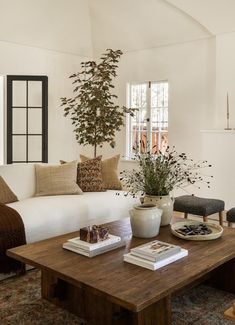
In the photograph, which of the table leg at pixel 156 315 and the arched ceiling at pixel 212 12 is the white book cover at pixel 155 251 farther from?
Result: the arched ceiling at pixel 212 12

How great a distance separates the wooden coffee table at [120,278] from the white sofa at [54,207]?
62cm

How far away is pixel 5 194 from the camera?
12.0 feet

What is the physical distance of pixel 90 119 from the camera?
5.43 m

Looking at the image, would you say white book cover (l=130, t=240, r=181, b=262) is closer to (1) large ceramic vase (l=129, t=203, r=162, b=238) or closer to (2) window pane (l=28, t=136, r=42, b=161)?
(1) large ceramic vase (l=129, t=203, r=162, b=238)

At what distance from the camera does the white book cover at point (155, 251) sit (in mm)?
2158

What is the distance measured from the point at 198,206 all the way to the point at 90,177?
3.95 feet

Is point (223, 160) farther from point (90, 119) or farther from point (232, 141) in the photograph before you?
point (90, 119)

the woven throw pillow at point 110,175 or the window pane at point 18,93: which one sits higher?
the window pane at point 18,93

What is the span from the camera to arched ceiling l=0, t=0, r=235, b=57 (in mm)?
5168

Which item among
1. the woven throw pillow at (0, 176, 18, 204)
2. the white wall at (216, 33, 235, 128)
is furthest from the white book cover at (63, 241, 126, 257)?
the white wall at (216, 33, 235, 128)

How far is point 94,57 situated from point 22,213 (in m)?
4.39

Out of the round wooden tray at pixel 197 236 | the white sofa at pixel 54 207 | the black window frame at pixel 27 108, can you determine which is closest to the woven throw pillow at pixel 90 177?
the white sofa at pixel 54 207

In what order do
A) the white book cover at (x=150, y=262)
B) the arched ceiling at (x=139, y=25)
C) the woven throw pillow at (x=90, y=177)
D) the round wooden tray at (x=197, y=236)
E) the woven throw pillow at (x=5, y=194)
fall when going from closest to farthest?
1. the white book cover at (x=150, y=262)
2. the round wooden tray at (x=197, y=236)
3. the woven throw pillow at (x=5, y=194)
4. the woven throw pillow at (x=90, y=177)
5. the arched ceiling at (x=139, y=25)

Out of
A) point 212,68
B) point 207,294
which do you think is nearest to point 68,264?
point 207,294
